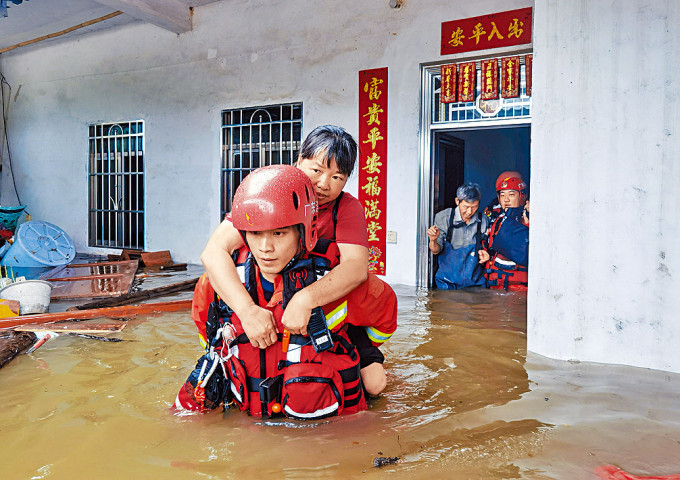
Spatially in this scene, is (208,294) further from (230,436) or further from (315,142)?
(315,142)

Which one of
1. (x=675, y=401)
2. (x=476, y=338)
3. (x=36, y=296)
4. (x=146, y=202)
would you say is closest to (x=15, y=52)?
(x=146, y=202)

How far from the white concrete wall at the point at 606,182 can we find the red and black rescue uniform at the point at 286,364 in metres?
1.60

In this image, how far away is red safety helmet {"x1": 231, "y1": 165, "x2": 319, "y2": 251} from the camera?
1.93 m

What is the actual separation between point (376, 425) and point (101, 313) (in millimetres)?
3140

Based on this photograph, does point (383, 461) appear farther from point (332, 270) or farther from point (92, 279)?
point (92, 279)

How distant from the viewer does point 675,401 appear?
2.55 m

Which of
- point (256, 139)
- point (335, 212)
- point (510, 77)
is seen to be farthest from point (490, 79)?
point (335, 212)

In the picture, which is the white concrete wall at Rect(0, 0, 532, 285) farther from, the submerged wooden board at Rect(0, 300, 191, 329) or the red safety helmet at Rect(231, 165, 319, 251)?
the red safety helmet at Rect(231, 165, 319, 251)

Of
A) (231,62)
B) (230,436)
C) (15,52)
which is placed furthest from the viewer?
(15,52)

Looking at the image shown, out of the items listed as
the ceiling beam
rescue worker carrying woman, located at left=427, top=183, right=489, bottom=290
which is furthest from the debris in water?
the ceiling beam

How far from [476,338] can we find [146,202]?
7.03 meters

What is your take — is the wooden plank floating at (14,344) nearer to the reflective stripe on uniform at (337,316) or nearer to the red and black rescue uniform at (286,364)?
the red and black rescue uniform at (286,364)

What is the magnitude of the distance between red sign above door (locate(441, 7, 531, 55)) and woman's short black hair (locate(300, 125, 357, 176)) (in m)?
4.19

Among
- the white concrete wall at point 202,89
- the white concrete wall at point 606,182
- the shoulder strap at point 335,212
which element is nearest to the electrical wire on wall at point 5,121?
the white concrete wall at point 202,89
